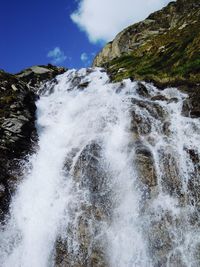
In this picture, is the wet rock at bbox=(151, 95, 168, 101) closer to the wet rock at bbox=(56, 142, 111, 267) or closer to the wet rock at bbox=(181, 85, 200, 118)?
the wet rock at bbox=(181, 85, 200, 118)

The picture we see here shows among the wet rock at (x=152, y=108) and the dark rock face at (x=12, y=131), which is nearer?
the dark rock face at (x=12, y=131)

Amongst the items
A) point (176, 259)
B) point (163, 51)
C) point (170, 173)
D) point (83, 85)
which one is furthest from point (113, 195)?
point (163, 51)

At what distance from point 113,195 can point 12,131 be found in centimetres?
1052

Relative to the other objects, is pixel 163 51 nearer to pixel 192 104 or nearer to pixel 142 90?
pixel 142 90

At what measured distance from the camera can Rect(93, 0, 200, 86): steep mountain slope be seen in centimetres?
3844

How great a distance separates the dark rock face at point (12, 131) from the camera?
77.8 ft

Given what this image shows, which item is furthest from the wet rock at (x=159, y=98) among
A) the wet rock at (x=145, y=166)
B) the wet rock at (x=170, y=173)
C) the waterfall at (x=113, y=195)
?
the wet rock at (x=145, y=166)

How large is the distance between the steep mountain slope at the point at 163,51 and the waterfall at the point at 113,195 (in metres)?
9.61

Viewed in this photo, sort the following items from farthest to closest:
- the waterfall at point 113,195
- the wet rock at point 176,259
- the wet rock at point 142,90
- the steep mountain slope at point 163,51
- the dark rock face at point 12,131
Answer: the steep mountain slope at point 163,51 < the wet rock at point 142,90 < the dark rock face at point 12,131 < the waterfall at point 113,195 < the wet rock at point 176,259

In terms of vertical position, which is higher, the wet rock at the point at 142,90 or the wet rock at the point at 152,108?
the wet rock at the point at 142,90

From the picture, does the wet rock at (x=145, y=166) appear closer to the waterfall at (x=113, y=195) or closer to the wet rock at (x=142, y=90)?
the waterfall at (x=113, y=195)

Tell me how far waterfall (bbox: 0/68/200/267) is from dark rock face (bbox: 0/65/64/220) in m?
0.71

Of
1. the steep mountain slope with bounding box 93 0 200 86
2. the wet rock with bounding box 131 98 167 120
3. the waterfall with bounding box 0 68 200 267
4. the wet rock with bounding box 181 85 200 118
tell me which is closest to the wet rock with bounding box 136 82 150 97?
the steep mountain slope with bounding box 93 0 200 86

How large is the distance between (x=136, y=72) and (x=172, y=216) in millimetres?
29152
